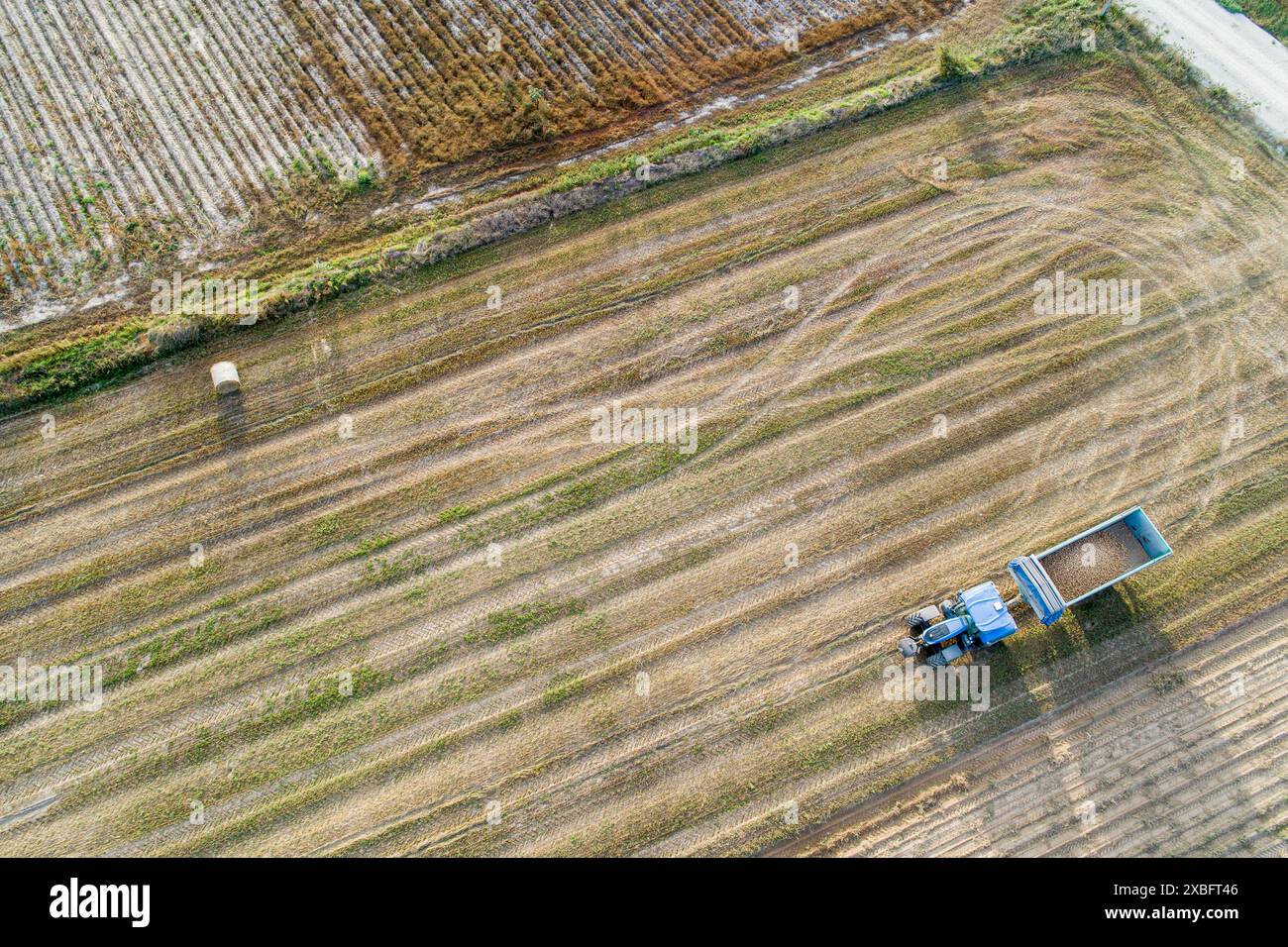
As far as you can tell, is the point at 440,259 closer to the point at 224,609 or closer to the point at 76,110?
the point at 224,609

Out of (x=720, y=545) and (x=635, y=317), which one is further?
(x=635, y=317)

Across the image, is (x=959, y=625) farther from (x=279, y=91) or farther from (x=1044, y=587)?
(x=279, y=91)

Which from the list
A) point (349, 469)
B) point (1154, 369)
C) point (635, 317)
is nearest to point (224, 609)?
point (349, 469)

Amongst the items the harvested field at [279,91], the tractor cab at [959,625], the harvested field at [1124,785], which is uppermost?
the harvested field at [279,91]

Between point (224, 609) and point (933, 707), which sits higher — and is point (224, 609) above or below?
above

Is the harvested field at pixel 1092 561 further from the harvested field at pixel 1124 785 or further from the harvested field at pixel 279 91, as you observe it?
the harvested field at pixel 279 91

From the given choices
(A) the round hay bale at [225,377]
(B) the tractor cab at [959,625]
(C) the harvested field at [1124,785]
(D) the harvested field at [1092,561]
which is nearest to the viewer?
(C) the harvested field at [1124,785]

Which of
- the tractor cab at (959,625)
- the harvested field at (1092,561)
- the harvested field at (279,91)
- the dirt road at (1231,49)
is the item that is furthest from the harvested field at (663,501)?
the harvested field at (279,91)

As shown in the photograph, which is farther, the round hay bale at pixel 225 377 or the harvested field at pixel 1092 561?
the round hay bale at pixel 225 377
